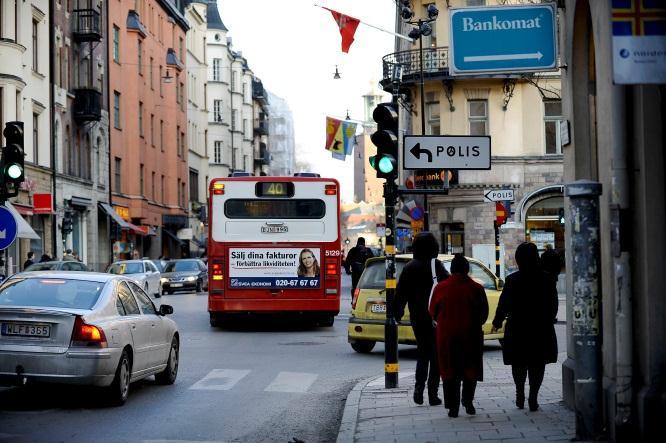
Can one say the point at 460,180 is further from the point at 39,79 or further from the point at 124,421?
the point at 124,421

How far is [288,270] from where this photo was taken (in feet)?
81.4

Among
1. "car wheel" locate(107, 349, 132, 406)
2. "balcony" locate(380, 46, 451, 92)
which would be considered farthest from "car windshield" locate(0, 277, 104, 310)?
"balcony" locate(380, 46, 451, 92)

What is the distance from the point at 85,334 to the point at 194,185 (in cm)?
7559

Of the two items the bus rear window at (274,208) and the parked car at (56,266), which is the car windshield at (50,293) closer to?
the bus rear window at (274,208)

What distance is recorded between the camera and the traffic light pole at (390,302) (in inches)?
536

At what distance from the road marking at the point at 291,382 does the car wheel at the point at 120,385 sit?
7.49ft

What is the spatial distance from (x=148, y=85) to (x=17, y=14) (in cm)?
2520

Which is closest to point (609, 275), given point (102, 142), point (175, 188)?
point (102, 142)

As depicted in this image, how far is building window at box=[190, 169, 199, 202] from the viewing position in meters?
86.1

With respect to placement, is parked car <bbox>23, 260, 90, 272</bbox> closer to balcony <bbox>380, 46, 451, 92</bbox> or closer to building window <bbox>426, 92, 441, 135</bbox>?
building window <bbox>426, 92, 441, 135</bbox>

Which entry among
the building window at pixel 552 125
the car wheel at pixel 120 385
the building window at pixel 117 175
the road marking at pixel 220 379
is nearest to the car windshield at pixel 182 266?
the building window at pixel 117 175

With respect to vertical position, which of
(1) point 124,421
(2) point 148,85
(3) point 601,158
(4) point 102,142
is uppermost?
(2) point 148,85

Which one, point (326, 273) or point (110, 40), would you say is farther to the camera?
point (110, 40)

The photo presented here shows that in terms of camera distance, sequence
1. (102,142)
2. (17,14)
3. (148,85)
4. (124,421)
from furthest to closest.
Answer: (148,85) < (102,142) < (17,14) < (124,421)
